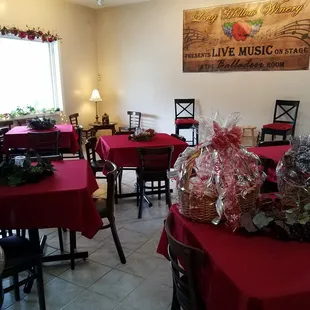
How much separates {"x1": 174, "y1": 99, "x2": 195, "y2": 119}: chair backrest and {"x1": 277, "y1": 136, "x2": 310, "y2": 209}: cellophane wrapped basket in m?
4.72

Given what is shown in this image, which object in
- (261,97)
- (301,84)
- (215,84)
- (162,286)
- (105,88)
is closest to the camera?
(162,286)

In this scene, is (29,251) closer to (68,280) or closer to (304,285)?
(68,280)

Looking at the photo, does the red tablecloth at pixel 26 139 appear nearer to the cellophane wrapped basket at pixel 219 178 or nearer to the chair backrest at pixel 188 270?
the cellophane wrapped basket at pixel 219 178

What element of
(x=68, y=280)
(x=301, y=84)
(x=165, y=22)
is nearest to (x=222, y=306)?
(x=68, y=280)

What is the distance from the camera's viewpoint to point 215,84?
244 inches

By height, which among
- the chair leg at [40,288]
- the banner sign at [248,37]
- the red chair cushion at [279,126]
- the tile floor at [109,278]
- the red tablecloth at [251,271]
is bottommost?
the tile floor at [109,278]

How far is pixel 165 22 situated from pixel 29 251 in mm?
5634

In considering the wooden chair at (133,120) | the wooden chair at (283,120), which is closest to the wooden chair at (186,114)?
the wooden chair at (133,120)

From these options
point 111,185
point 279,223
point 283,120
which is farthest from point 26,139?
point 283,120

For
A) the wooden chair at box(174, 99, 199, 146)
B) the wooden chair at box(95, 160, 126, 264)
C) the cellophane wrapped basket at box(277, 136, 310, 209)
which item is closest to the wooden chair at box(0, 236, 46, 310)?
the wooden chair at box(95, 160, 126, 264)

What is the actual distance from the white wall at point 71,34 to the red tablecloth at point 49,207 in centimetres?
435

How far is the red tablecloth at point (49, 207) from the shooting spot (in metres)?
2.02

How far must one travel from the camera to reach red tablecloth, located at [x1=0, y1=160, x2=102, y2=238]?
2.02m

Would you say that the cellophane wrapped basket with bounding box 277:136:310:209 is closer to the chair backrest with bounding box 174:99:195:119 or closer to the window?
the chair backrest with bounding box 174:99:195:119
